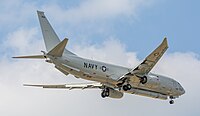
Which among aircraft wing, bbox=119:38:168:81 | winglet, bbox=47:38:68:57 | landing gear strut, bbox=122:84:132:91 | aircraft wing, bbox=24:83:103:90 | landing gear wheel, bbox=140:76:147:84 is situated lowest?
winglet, bbox=47:38:68:57

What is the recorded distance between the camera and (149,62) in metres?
84.8

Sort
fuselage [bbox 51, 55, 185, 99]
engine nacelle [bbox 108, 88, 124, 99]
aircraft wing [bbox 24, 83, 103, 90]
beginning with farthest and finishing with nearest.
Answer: aircraft wing [bbox 24, 83, 103, 90]
engine nacelle [bbox 108, 88, 124, 99]
fuselage [bbox 51, 55, 185, 99]

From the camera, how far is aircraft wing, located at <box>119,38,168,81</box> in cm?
8175

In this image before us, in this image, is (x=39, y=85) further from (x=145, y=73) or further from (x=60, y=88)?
(x=145, y=73)

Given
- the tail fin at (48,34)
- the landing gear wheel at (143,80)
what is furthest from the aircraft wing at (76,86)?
the tail fin at (48,34)

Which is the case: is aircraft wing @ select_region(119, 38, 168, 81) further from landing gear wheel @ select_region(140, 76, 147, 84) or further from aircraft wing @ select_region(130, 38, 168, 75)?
landing gear wheel @ select_region(140, 76, 147, 84)

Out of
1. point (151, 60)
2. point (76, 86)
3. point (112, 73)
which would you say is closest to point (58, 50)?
point (112, 73)

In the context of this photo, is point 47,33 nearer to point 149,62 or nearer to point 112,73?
point 112,73

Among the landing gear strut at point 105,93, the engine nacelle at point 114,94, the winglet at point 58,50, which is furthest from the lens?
the engine nacelle at point 114,94

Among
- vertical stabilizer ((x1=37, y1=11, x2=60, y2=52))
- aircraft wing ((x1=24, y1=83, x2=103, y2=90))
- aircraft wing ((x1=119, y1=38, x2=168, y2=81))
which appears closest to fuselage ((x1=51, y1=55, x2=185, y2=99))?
aircraft wing ((x1=119, y1=38, x2=168, y2=81))

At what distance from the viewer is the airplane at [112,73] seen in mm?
81438

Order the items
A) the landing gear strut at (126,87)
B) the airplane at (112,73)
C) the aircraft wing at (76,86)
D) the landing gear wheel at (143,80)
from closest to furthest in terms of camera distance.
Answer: the airplane at (112,73), the landing gear wheel at (143,80), the landing gear strut at (126,87), the aircraft wing at (76,86)

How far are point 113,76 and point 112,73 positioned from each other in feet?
1.45

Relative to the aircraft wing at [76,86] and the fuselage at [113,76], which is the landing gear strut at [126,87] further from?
the aircraft wing at [76,86]
